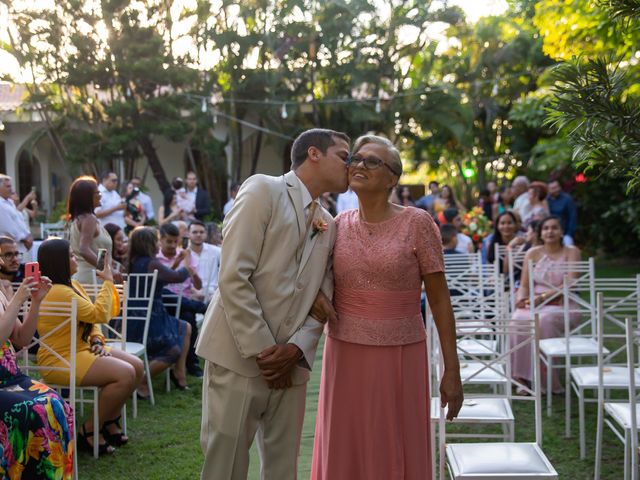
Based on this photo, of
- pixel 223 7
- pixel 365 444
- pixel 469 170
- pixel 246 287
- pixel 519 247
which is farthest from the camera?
pixel 469 170

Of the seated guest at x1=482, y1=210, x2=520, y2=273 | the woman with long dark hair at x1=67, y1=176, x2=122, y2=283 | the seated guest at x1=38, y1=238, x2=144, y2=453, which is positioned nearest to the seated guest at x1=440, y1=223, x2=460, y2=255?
the seated guest at x1=482, y1=210, x2=520, y2=273

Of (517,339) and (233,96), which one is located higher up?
(233,96)

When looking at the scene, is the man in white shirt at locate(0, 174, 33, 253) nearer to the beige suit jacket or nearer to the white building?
the beige suit jacket

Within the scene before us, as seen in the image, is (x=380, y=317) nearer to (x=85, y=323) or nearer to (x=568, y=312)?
(x=85, y=323)

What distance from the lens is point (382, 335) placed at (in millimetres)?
3785

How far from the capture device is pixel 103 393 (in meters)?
6.08

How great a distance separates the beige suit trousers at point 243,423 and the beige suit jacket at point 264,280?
8 cm

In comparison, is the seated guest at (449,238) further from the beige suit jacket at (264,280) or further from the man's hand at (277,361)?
the man's hand at (277,361)

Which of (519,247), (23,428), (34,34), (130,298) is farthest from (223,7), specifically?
(23,428)

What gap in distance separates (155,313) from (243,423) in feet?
14.6

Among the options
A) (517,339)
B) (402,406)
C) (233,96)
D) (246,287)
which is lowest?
(517,339)

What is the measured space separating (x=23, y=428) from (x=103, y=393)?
1601 mm

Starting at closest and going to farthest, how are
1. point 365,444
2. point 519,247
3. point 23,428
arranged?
point 365,444 < point 23,428 < point 519,247

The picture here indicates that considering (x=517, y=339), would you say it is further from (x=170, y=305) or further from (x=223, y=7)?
(x=223, y=7)
